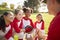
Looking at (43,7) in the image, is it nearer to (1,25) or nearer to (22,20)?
(22,20)

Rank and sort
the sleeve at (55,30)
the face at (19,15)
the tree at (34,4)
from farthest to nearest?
the tree at (34,4) → the face at (19,15) → the sleeve at (55,30)

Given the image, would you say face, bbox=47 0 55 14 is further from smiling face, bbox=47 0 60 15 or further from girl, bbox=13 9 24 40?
girl, bbox=13 9 24 40

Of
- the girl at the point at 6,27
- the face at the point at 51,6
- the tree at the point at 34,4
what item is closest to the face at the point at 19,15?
the girl at the point at 6,27

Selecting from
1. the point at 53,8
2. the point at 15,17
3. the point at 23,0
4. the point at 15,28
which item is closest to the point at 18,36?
the point at 15,28

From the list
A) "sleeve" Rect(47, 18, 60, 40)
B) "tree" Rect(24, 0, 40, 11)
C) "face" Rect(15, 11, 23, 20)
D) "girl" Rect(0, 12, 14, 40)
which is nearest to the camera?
"sleeve" Rect(47, 18, 60, 40)

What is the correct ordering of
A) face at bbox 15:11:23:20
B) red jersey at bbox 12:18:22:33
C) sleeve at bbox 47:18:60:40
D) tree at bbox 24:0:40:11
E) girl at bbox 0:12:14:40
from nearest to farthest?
sleeve at bbox 47:18:60:40 < girl at bbox 0:12:14:40 < red jersey at bbox 12:18:22:33 < face at bbox 15:11:23:20 < tree at bbox 24:0:40:11

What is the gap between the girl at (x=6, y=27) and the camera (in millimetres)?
4415

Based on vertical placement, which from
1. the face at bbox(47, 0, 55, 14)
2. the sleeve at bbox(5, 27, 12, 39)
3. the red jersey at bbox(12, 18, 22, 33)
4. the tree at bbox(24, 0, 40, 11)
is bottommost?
the tree at bbox(24, 0, 40, 11)

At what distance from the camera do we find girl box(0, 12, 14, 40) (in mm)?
4415

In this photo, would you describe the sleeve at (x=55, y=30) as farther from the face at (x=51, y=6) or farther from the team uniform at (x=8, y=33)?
the team uniform at (x=8, y=33)

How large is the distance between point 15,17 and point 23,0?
7879mm

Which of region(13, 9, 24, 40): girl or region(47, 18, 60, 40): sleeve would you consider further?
region(13, 9, 24, 40): girl

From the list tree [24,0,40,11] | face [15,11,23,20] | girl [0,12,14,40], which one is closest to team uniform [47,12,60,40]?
Result: girl [0,12,14,40]

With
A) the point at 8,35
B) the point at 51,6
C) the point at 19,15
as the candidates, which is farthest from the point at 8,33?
the point at 51,6
